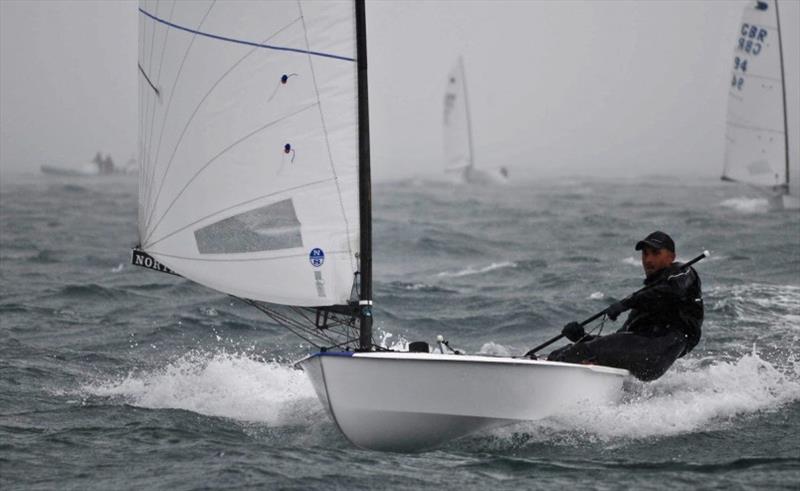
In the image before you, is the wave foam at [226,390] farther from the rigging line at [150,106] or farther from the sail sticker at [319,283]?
the rigging line at [150,106]

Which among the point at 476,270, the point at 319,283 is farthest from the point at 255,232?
the point at 476,270

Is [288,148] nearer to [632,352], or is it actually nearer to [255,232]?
[255,232]

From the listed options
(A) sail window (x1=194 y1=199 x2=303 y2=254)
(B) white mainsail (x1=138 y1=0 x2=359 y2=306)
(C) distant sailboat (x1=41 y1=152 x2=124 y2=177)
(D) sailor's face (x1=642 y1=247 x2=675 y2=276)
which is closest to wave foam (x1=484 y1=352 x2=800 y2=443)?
(D) sailor's face (x1=642 y1=247 x2=675 y2=276)

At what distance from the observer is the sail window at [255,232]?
22.8ft

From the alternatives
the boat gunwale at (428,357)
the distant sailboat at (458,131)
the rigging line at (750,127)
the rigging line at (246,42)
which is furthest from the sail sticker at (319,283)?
the distant sailboat at (458,131)

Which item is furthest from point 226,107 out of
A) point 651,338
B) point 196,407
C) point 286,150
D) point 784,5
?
point 784,5

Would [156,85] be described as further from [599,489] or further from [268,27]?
[599,489]

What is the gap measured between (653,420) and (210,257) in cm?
275

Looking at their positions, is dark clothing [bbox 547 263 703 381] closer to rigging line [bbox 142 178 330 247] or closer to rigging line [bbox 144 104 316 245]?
rigging line [bbox 142 178 330 247]

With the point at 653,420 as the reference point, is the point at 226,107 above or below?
above

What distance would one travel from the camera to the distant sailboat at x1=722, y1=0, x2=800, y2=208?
24.7 m

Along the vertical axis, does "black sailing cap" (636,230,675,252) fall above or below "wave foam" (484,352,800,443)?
above

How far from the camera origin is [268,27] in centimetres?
689

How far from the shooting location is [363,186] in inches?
271
